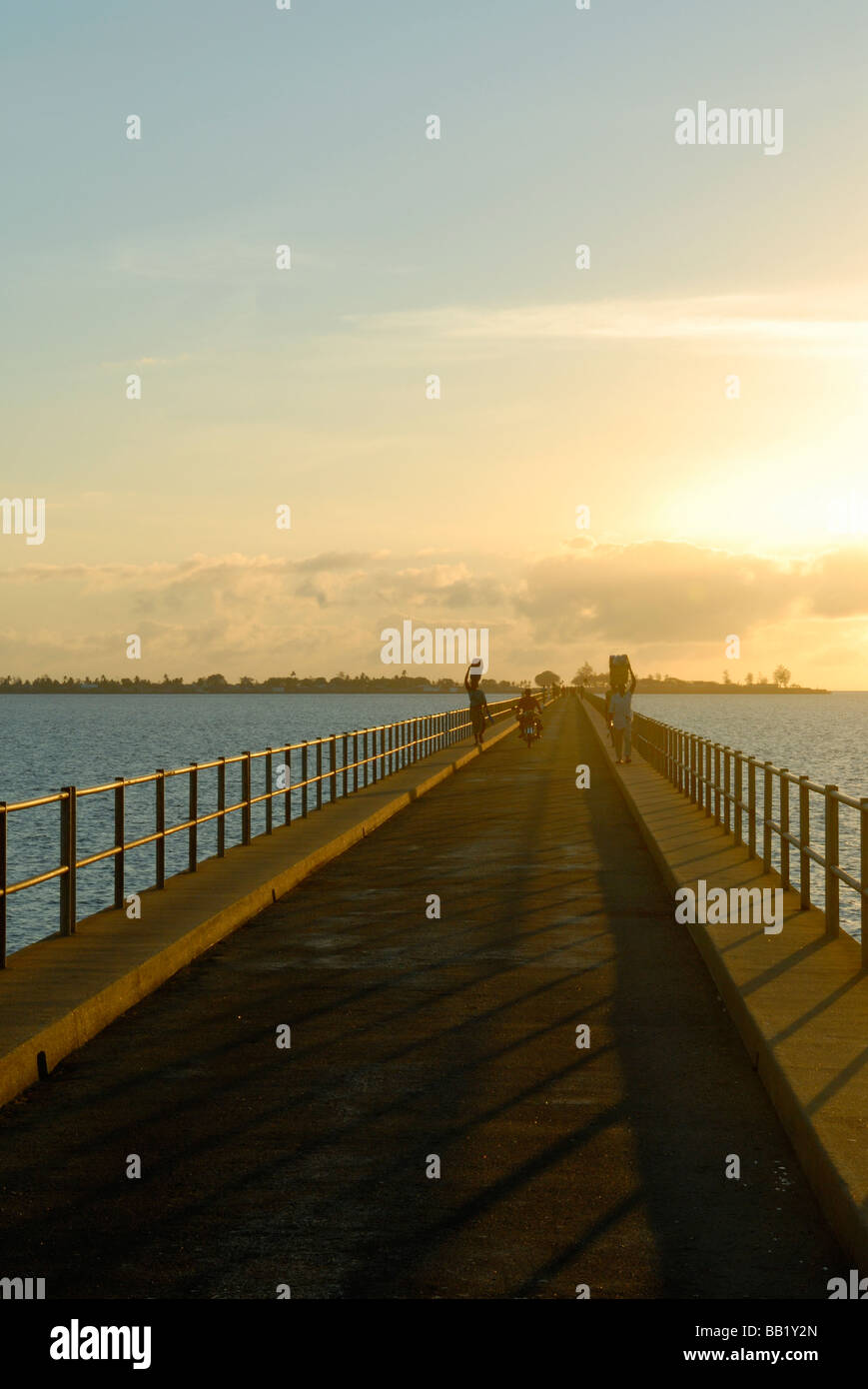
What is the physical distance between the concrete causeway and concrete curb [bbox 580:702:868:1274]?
0.47ft

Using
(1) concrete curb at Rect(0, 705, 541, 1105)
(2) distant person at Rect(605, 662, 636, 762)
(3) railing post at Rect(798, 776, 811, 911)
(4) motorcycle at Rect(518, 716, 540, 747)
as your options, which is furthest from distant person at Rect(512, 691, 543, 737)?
(3) railing post at Rect(798, 776, 811, 911)

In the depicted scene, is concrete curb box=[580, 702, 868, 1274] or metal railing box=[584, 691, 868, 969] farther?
metal railing box=[584, 691, 868, 969]

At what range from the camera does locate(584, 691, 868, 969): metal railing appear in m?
11.6

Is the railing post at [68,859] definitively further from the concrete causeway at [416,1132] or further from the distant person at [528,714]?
the distant person at [528,714]

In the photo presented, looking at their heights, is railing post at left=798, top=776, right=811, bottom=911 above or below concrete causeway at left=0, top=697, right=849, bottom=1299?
above

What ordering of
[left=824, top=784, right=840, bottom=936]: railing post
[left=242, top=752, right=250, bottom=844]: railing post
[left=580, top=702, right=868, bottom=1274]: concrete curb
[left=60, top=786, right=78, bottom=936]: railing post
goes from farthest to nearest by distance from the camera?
[left=242, top=752, right=250, bottom=844]: railing post < [left=824, top=784, right=840, bottom=936]: railing post < [left=60, top=786, right=78, bottom=936]: railing post < [left=580, top=702, right=868, bottom=1274]: concrete curb

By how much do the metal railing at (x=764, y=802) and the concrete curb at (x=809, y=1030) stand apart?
0.35 m

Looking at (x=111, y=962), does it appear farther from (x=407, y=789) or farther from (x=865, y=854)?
(x=407, y=789)

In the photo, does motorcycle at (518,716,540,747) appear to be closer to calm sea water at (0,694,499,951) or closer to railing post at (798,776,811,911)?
calm sea water at (0,694,499,951)

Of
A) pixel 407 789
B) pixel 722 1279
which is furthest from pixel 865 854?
pixel 407 789

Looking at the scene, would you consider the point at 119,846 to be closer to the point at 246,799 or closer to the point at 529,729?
the point at 246,799

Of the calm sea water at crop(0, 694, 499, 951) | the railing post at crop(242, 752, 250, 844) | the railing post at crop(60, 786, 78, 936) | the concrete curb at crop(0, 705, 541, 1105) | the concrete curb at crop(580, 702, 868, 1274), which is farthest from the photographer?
the calm sea water at crop(0, 694, 499, 951)

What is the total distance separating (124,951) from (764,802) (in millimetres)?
8514

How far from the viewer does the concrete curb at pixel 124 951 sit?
28.6ft
